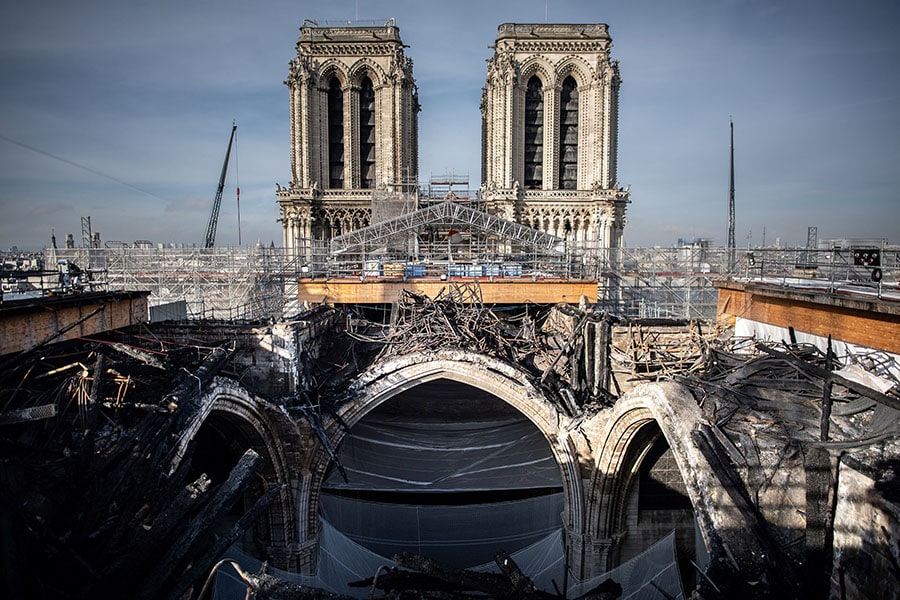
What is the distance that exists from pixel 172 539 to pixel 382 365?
580cm

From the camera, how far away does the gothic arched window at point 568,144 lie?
28.7 meters

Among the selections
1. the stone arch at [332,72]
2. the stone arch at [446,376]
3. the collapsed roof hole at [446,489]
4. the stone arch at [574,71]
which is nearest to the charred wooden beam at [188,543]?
the stone arch at [446,376]

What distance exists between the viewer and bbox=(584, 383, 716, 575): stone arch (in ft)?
18.5

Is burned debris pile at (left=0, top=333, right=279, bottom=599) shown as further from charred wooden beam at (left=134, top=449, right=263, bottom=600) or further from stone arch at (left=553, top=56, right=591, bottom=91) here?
stone arch at (left=553, top=56, right=591, bottom=91)

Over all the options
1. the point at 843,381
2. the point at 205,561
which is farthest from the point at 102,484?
the point at 843,381

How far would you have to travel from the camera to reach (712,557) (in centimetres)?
488

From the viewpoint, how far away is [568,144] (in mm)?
28953

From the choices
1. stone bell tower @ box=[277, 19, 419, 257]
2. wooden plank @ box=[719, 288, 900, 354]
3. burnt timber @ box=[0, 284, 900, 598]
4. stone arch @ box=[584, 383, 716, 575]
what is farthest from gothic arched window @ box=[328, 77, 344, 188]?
stone arch @ box=[584, 383, 716, 575]

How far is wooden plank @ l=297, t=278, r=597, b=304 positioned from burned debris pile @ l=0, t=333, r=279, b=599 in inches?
345

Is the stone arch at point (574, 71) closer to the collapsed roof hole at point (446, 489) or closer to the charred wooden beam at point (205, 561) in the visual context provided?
the collapsed roof hole at point (446, 489)

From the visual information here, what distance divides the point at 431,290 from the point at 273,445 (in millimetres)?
7672

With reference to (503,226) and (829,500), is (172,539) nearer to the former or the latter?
(829,500)

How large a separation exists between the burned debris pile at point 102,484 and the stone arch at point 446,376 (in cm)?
342

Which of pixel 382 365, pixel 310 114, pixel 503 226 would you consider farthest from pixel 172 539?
pixel 310 114
